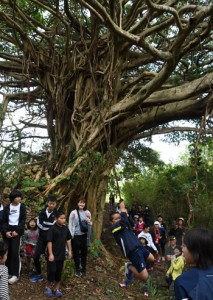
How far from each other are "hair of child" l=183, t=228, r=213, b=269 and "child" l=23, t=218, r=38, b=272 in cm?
402

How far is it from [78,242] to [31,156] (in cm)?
517

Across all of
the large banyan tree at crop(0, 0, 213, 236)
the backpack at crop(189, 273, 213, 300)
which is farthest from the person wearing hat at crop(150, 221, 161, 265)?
the backpack at crop(189, 273, 213, 300)

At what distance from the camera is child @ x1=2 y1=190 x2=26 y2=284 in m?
4.94

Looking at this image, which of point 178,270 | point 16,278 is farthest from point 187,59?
point 16,278

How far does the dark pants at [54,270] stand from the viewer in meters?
4.71

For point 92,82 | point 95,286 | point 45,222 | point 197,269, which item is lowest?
point 95,286

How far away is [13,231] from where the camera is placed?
4930 mm

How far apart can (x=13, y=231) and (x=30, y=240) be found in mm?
641

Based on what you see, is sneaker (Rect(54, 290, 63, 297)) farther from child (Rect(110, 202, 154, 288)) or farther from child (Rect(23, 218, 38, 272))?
child (Rect(110, 202, 154, 288))

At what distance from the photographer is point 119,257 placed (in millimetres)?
8398

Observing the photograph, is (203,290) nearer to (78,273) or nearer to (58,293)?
(58,293)

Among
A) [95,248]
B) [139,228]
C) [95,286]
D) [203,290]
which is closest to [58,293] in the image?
[95,286]

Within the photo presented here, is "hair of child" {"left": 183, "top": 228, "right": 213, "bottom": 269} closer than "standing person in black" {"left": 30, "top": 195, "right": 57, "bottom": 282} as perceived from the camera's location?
Yes

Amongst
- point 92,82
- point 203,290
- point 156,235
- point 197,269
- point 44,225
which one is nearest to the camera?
point 203,290
